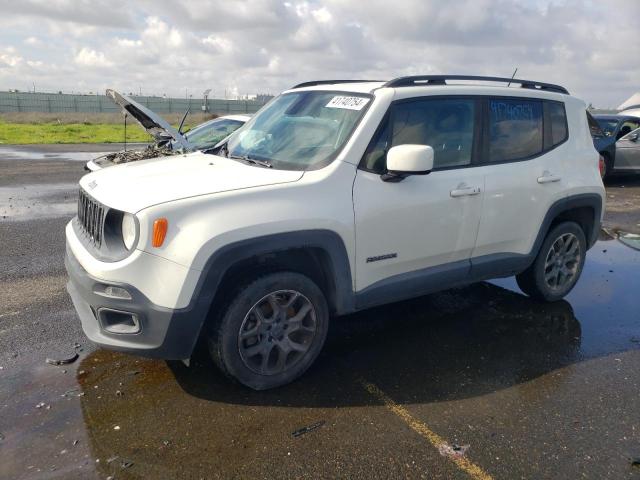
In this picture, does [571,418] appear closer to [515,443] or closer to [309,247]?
[515,443]

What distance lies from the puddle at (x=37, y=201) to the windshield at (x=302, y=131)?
5434 mm

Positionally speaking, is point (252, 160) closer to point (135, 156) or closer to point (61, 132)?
point (135, 156)

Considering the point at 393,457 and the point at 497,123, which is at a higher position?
the point at 497,123

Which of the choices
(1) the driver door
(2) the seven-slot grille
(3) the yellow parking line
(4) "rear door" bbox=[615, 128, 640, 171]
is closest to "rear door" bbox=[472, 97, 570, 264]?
(1) the driver door

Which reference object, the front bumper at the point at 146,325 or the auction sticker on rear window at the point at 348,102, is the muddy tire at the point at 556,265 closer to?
the auction sticker on rear window at the point at 348,102

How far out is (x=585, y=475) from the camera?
2.77 meters

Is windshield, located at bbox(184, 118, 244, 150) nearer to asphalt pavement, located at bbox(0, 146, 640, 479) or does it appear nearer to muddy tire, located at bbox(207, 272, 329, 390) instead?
asphalt pavement, located at bbox(0, 146, 640, 479)

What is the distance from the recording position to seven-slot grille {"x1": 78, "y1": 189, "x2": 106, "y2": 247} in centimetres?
327

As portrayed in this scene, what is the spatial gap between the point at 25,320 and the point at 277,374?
239 cm

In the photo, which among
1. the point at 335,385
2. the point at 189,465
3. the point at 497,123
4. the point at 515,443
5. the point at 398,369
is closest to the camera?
the point at 189,465

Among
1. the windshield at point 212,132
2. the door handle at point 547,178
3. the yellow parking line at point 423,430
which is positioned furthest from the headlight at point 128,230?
the windshield at point 212,132

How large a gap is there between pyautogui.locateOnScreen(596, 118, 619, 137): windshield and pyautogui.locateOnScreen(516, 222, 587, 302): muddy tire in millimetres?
9637

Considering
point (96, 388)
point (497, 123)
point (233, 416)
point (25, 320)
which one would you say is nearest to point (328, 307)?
point (233, 416)

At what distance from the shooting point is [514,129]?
4.46 meters
